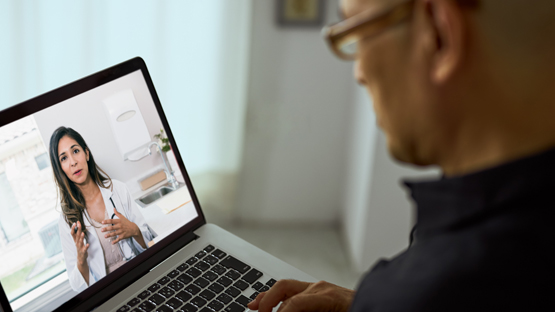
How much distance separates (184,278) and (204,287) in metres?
0.04

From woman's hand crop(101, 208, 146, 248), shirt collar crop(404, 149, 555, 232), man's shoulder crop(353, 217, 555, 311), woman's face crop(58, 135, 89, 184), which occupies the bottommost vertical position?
woman's hand crop(101, 208, 146, 248)

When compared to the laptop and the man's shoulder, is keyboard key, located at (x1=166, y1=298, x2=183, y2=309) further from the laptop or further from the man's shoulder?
the man's shoulder

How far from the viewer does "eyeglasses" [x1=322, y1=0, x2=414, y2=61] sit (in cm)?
40

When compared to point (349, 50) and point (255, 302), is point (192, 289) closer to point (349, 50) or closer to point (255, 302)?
point (255, 302)

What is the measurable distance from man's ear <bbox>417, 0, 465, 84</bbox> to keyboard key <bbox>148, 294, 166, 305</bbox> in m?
0.58

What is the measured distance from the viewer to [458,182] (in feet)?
1.49

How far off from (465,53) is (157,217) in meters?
0.64

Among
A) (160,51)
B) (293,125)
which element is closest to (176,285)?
(160,51)

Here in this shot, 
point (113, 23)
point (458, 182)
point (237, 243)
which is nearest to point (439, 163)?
point (458, 182)

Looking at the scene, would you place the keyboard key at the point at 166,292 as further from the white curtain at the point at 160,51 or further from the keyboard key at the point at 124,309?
the white curtain at the point at 160,51

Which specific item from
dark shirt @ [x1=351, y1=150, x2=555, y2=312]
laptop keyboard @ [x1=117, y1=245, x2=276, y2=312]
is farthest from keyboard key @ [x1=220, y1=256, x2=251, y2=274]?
dark shirt @ [x1=351, y1=150, x2=555, y2=312]

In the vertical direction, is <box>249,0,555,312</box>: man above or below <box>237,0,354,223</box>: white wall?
above

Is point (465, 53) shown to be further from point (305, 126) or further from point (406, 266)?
point (305, 126)

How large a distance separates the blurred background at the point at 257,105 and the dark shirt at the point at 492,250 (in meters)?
1.36
